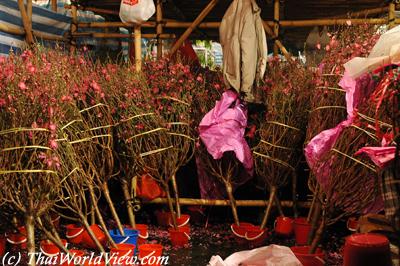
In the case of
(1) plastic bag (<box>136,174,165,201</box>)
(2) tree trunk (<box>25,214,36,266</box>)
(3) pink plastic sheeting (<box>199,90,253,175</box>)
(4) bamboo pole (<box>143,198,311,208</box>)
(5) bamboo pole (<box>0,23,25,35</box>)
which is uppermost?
(5) bamboo pole (<box>0,23,25,35</box>)

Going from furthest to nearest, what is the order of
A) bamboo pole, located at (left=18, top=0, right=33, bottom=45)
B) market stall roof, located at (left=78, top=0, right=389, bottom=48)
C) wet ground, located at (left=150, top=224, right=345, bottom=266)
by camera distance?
market stall roof, located at (left=78, top=0, right=389, bottom=48)
bamboo pole, located at (left=18, top=0, right=33, bottom=45)
wet ground, located at (left=150, top=224, right=345, bottom=266)

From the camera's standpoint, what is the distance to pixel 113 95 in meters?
4.71

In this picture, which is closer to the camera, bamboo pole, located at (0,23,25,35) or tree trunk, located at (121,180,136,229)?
tree trunk, located at (121,180,136,229)

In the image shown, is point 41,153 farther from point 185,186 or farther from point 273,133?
point 185,186

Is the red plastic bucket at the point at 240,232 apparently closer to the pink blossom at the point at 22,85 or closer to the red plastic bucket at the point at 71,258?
the red plastic bucket at the point at 71,258

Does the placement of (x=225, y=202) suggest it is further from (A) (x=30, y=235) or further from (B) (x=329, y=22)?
(B) (x=329, y=22)

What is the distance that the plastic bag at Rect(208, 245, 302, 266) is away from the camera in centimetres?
329

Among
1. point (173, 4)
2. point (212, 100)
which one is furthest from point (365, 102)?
point (173, 4)

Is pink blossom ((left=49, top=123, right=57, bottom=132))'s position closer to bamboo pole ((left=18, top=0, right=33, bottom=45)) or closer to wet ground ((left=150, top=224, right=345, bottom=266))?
wet ground ((left=150, top=224, right=345, bottom=266))

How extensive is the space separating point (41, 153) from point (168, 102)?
6.08 feet

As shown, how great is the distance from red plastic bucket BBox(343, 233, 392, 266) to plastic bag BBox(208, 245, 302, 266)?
94 cm

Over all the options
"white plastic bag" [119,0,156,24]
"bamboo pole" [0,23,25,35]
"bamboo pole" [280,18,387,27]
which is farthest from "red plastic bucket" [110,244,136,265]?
"bamboo pole" [280,18,387,27]

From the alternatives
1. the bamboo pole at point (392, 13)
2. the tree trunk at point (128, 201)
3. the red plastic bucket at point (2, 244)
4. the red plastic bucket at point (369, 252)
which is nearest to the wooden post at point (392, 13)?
the bamboo pole at point (392, 13)

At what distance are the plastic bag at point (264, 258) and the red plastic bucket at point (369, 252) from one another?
3.10 feet
